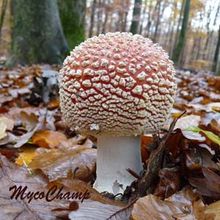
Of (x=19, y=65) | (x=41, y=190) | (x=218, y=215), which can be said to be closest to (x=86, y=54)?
(x=41, y=190)

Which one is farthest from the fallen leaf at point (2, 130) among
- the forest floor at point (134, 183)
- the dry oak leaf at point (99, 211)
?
the dry oak leaf at point (99, 211)

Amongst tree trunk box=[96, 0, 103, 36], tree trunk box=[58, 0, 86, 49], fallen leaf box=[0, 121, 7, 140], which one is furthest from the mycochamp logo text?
tree trunk box=[96, 0, 103, 36]

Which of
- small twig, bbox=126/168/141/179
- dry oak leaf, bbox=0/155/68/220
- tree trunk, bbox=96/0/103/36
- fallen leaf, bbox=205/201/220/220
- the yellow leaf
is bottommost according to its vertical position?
tree trunk, bbox=96/0/103/36

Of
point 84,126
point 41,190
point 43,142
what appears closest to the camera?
point 41,190

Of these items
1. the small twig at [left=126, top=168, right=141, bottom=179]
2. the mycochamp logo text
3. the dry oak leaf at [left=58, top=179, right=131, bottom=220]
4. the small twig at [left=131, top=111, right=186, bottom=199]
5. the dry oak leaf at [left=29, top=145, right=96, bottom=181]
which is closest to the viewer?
the dry oak leaf at [left=58, top=179, right=131, bottom=220]

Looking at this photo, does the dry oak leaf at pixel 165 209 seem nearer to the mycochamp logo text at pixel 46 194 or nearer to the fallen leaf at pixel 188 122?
the mycochamp logo text at pixel 46 194

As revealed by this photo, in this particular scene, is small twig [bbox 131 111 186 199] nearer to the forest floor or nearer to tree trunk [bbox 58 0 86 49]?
the forest floor

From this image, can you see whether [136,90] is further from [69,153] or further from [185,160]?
[69,153]
